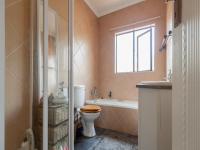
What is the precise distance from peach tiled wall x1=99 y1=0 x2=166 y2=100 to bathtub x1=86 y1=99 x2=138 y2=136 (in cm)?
51

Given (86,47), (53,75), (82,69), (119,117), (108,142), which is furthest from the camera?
(86,47)

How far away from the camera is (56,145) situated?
1984 millimetres

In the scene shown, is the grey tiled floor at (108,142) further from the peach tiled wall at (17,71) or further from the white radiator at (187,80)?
the white radiator at (187,80)

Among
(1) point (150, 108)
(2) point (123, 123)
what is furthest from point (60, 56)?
(2) point (123, 123)

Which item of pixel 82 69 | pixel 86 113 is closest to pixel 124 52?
pixel 82 69

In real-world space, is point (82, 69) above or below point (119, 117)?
above

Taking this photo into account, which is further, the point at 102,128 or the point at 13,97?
the point at 102,128

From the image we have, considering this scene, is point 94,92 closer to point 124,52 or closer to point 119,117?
point 119,117

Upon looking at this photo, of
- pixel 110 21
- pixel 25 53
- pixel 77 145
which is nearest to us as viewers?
pixel 25 53

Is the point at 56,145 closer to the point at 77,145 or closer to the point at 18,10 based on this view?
the point at 77,145

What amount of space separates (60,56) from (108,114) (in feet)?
5.59

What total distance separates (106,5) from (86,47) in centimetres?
111

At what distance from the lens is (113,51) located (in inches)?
154

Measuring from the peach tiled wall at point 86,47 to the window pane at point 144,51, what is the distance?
3.54 feet
